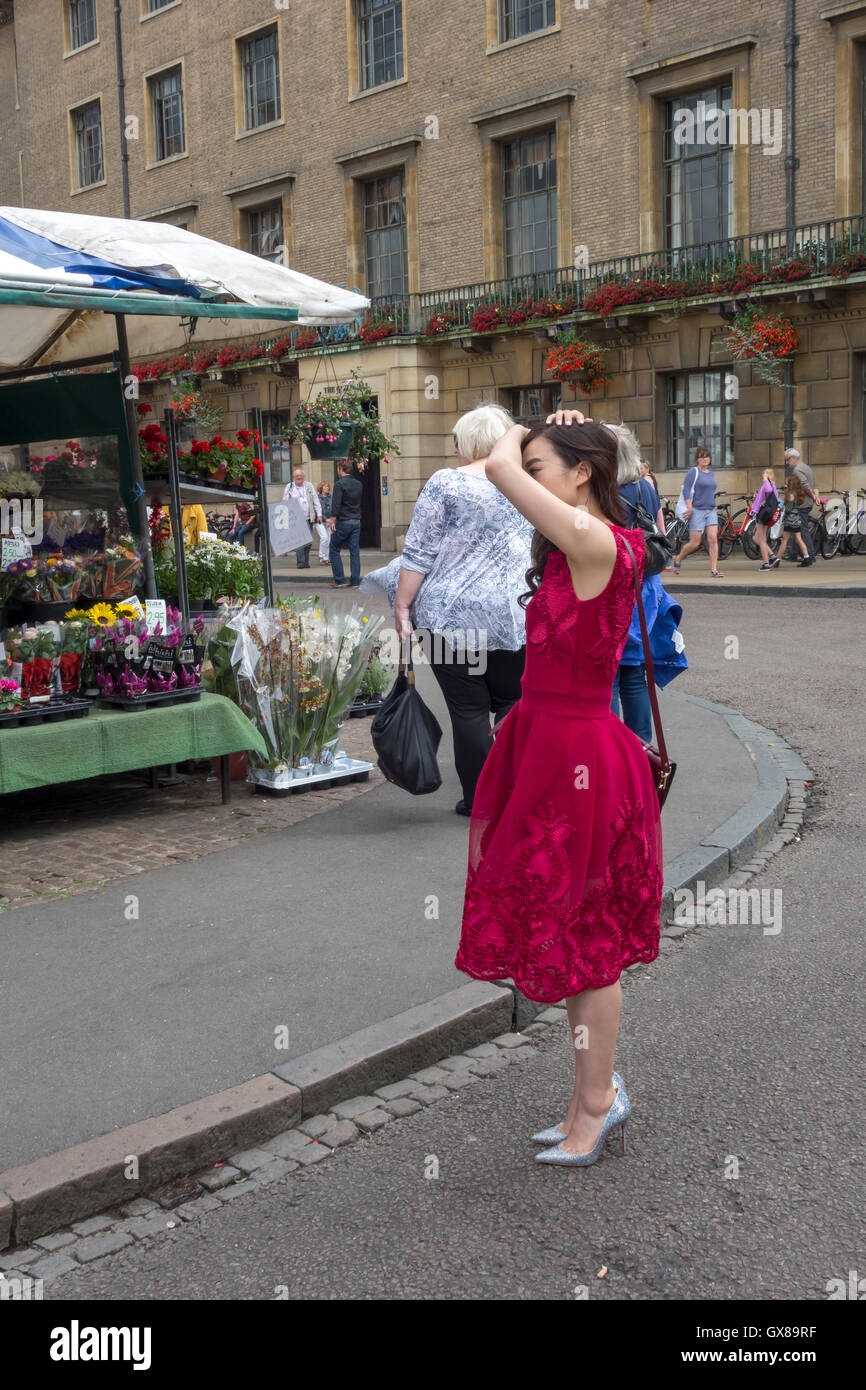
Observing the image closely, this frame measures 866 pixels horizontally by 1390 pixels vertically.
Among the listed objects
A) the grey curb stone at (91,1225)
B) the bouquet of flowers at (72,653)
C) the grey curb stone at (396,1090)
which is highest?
the bouquet of flowers at (72,653)

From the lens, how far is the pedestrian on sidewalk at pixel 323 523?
26438mm

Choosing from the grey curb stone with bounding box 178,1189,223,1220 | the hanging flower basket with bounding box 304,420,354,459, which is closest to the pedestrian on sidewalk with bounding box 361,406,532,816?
the grey curb stone with bounding box 178,1189,223,1220

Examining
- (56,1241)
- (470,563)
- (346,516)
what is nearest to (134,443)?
(470,563)

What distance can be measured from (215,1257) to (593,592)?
1779mm

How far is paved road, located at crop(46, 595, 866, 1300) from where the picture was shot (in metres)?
2.96

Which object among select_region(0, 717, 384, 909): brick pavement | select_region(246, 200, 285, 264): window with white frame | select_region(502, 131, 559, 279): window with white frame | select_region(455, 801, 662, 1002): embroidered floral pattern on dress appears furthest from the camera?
select_region(246, 200, 285, 264): window with white frame

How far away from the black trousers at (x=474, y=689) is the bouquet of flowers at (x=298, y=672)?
99 cm

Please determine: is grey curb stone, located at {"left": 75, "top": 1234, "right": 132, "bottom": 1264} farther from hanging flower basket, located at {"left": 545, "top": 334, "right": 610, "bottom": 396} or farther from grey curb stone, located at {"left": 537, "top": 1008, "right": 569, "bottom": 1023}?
hanging flower basket, located at {"left": 545, "top": 334, "right": 610, "bottom": 396}

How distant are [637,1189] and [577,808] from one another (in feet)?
3.15

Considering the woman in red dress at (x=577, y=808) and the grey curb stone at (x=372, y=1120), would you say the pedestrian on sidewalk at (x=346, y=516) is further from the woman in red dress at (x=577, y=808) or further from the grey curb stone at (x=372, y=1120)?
the woman in red dress at (x=577, y=808)

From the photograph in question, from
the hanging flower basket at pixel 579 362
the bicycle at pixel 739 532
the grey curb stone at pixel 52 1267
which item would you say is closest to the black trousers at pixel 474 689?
the grey curb stone at pixel 52 1267

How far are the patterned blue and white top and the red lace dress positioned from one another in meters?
2.87

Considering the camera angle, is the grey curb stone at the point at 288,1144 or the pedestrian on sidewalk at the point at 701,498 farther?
the pedestrian on sidewalk at the point at 701,498
